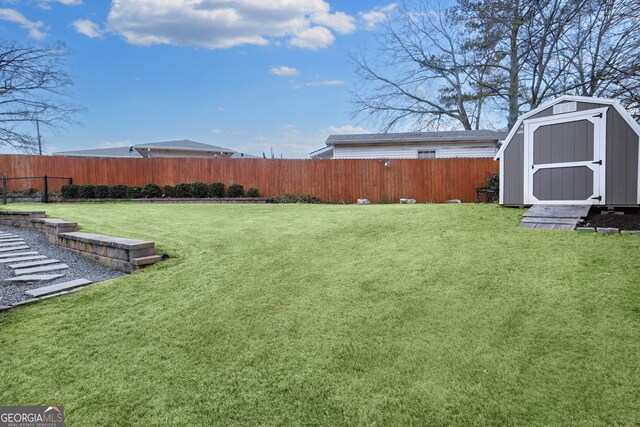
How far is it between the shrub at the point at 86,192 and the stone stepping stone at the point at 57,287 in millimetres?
13178

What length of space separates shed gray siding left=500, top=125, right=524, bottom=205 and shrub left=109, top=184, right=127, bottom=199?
14.6 m

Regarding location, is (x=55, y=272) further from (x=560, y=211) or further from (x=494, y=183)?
(x=494, y=183)

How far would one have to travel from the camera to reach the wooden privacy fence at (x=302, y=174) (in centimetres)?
1555

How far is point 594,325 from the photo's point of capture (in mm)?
2977

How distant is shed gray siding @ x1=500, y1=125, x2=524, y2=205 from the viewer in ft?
27.9

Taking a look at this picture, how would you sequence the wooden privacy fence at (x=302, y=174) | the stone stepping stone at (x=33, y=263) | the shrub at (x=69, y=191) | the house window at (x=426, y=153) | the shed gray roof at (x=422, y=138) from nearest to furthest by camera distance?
1. the stone stepping stone at (x=33, y=263)
2. the wooden privacy fence at (x=302, y=174)
3. the shrub at (x=69, y=191)
4. the shed gray roof at (x=422, y=138)
5. the house window at (x=426, y=153)

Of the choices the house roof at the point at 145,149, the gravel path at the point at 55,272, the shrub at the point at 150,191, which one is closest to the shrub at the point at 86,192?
the shrub at the point at 150,191

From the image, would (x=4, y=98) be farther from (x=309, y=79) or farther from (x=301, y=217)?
(x=301, y=217)

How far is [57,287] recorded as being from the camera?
450cm

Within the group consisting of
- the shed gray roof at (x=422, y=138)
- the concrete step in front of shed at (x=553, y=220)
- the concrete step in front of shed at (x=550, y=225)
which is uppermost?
the shed gray roof at (x=422, y=138)

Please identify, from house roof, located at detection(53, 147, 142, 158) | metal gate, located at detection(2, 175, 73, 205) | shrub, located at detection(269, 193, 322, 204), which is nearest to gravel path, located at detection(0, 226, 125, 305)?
shrub, located at detection(269, 193, 322, 204)

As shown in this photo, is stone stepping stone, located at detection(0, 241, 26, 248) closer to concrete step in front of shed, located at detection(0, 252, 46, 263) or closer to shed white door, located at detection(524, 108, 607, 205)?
concrete step in front of shed, located at detection(0, 252, 46, 263)

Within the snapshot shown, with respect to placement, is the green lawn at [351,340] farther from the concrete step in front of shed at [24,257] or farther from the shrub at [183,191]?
the shrub at [183,191]

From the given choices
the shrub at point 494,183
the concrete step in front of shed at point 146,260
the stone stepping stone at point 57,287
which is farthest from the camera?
the shrub at point 494,183
